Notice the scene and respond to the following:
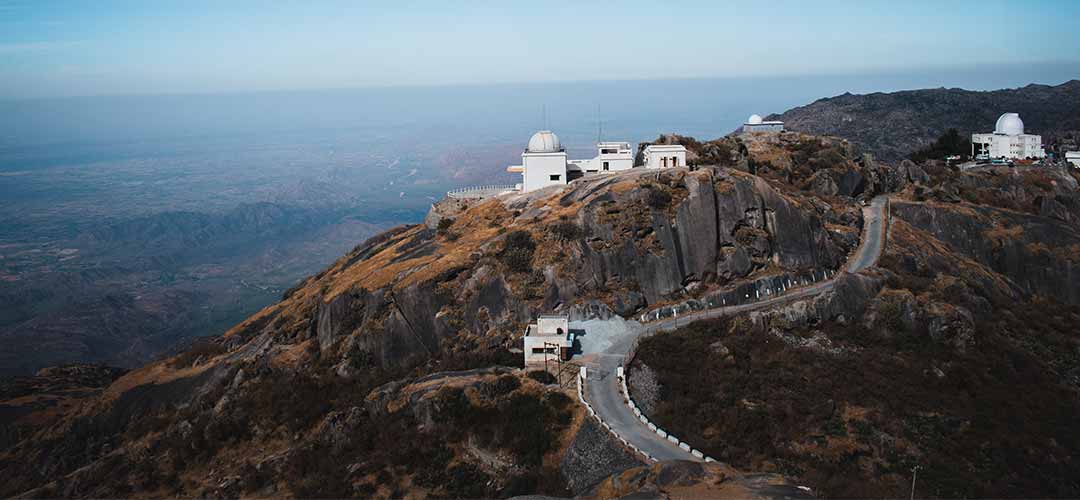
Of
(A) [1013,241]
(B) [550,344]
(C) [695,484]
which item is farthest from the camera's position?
(A) [1013,241]

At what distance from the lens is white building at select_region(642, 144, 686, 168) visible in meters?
62.7

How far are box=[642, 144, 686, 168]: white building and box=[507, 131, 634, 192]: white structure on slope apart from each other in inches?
157

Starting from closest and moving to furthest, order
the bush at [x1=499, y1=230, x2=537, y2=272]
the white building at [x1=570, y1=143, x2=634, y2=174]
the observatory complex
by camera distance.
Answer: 1. the bush at [x1=499, y1=230, x2=537, y2=272]
2. the observatory complex
3. the white building at [x1=570, y1=143, x2=634, y2=174]

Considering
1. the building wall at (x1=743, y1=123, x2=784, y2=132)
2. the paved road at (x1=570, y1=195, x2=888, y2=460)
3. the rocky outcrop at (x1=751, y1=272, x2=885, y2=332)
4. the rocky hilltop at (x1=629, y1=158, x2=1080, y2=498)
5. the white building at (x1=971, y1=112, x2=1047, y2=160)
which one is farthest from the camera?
the white building at (x1=971, y1=112, x2=1047, y2=160)

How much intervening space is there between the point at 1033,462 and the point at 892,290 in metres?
15.8

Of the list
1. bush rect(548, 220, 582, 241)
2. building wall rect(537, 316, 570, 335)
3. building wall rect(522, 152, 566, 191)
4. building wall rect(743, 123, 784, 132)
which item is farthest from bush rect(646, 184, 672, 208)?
building wall rect(743, 123, 784, 132)

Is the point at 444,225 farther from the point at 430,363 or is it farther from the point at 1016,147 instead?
the point at 1016,147

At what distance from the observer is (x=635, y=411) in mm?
36812

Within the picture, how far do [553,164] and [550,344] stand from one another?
24526 millimetres

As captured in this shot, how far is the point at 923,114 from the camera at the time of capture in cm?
16550

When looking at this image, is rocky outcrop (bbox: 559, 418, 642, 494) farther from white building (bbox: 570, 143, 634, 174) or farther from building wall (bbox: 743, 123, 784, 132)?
building wall (bbox: 743, 123, 784, 132)

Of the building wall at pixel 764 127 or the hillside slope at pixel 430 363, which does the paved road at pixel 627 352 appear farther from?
the building wall at pixel 764 127

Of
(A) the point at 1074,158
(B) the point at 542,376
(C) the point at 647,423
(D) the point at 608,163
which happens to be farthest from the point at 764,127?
(C) the point at 647,423

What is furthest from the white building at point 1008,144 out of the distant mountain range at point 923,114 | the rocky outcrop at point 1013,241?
the distant mountain range at point 923,114
